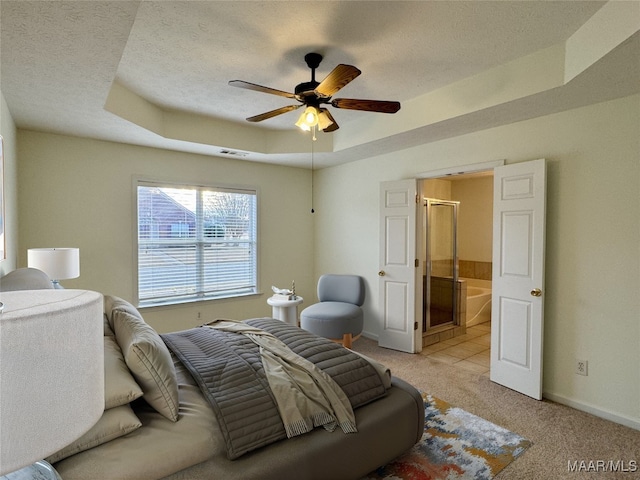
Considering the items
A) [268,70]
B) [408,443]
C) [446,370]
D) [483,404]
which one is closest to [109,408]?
[408,443]

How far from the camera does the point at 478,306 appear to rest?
5438mm

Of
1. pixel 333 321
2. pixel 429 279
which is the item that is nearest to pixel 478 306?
pixel 429 279

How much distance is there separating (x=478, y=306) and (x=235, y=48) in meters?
5.01

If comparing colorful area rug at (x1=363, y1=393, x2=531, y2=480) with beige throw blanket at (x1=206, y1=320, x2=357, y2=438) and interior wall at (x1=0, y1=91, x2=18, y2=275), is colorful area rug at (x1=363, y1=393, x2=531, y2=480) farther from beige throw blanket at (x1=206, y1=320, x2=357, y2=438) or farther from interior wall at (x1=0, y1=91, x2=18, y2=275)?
interior wall at (x1=0, y1=91, x2=18, y2=275)

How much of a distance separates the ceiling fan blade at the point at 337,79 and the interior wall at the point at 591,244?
6.52ft

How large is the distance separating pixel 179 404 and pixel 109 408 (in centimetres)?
33

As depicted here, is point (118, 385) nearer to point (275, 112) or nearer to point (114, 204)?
point (275, 112)

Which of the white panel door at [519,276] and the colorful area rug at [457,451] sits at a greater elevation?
the white panel door at [519,276]

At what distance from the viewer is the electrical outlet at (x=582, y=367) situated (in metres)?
2.77

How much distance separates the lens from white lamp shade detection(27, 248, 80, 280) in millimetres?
2682

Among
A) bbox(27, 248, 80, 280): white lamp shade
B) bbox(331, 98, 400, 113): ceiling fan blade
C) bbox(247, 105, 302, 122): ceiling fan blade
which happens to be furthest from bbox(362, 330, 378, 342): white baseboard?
bbox(27, 248, 80, 280): white lamp shade

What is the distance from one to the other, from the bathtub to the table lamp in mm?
5070

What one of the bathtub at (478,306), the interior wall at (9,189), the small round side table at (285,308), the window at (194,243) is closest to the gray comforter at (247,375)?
the small round side table at (285,308)

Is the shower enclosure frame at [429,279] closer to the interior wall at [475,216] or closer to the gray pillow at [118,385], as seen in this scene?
the interior wall at [475,216]
